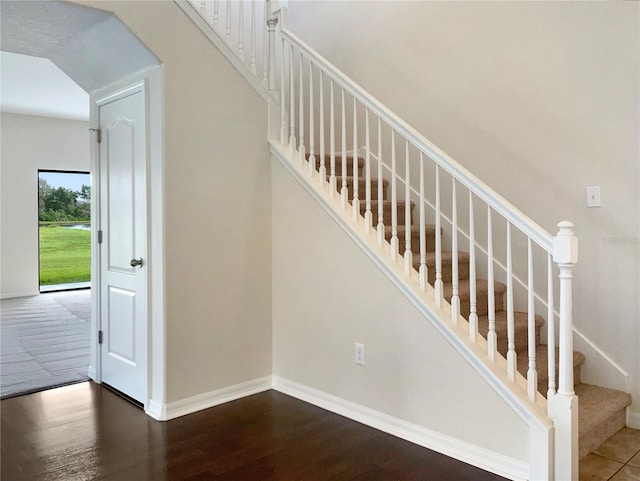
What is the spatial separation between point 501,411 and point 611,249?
1.26m

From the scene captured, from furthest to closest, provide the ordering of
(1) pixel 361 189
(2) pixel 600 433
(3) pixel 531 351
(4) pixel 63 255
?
(4) pixel 63 255 < (1) pixel 361 189 < (2) pixel 600 433 < (3) pixel 531 351

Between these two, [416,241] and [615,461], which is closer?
[615,461]

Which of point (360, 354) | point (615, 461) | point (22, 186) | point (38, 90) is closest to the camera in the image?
point (615, 461)

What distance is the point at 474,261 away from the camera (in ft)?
8.46

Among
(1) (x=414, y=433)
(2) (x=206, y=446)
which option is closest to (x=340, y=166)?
(1) (x=414, y=433)

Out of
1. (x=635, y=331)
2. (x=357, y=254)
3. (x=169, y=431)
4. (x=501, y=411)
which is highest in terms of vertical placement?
(x=357, y=254)

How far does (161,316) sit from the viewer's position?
2.97 meters

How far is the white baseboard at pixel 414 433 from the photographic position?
7.55ft

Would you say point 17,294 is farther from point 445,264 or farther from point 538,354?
point 538,354

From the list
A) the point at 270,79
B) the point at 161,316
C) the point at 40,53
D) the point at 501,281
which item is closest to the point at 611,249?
the point at 501,281

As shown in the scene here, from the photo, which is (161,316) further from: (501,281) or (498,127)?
(498,127)

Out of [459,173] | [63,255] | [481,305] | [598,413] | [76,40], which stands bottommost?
[598,413]

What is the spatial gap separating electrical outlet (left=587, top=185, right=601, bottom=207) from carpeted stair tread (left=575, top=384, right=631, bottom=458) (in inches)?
42.3

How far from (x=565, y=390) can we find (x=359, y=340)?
1169 mm
